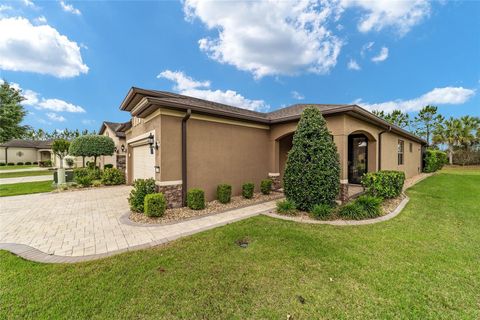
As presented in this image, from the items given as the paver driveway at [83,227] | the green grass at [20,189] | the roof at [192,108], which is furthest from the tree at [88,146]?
the paver driveway at [83,227]

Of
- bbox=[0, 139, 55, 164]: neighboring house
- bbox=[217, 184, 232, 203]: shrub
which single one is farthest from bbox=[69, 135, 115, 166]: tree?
bbox=[0, 139, 55, 164]: neighboring house

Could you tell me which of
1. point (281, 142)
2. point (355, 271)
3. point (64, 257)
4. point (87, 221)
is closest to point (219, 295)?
point (355, 271)

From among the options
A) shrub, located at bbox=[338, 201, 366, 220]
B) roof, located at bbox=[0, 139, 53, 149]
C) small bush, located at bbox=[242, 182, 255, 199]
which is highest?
roof, located at bbox=[0, 139, 53, 149]

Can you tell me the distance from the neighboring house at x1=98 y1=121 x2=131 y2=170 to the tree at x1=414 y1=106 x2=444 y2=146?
4223 cm

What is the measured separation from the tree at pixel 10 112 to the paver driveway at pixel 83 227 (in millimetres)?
10990

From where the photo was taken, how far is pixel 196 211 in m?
6.66

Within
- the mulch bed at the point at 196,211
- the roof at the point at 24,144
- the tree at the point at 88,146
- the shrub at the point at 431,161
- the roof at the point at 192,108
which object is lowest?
the mulch bed at the point at 196,211

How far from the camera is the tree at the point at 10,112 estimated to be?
47.3 ft

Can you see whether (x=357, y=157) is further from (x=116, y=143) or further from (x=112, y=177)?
(x=116, y=143)

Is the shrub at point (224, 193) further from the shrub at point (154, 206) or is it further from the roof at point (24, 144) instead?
the roof at point (24, 144)

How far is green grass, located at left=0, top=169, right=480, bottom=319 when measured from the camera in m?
2.43

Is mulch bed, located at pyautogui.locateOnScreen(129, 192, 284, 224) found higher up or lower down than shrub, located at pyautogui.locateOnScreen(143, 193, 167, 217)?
lower down

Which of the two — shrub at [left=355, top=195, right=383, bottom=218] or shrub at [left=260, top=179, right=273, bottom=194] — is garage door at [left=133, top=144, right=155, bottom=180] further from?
shrub at [left=355, top=195, right=383, bottom=218]

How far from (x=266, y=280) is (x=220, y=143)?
5771mm
